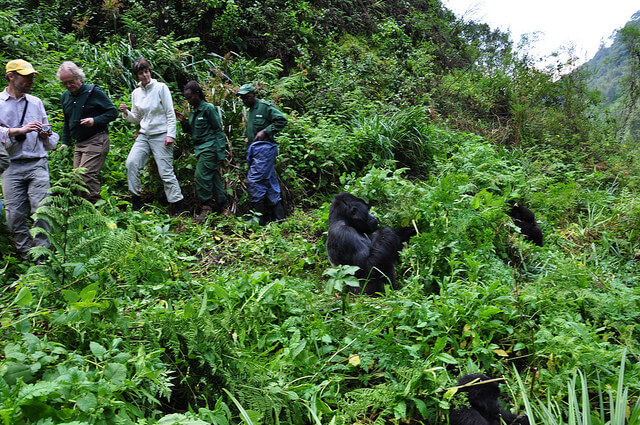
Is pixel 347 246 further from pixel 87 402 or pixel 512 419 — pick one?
pixel 87 402

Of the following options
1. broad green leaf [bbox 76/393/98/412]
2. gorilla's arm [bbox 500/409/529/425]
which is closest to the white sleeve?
broad green leaf [bbox 76/393/98/412]

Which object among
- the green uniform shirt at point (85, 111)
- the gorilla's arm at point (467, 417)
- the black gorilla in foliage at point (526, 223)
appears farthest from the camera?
the green uniform shirt at point (85, 111)

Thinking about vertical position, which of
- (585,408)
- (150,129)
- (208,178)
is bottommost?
(585,408)

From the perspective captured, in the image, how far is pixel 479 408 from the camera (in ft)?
6.47

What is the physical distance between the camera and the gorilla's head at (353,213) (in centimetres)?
357

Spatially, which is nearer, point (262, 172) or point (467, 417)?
point (467, 417)

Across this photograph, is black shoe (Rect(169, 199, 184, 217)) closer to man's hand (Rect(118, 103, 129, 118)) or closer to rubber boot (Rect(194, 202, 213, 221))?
rubber boot (Rect(194, 202, 213, 221))

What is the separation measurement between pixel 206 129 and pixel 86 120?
1351 mm

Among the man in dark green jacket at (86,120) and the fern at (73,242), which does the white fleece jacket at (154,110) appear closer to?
the man in dark green jacket at (86,120)

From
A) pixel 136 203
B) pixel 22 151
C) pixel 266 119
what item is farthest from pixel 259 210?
pixel 22 151

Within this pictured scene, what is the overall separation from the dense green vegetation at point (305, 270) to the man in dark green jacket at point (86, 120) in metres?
0.48

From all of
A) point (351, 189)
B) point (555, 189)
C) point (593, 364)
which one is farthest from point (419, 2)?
point (593, 364)

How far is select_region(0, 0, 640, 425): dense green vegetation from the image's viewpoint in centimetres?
179

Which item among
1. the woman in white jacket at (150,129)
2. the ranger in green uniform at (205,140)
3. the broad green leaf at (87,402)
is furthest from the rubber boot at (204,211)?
the broad green leaf at (87,402)
